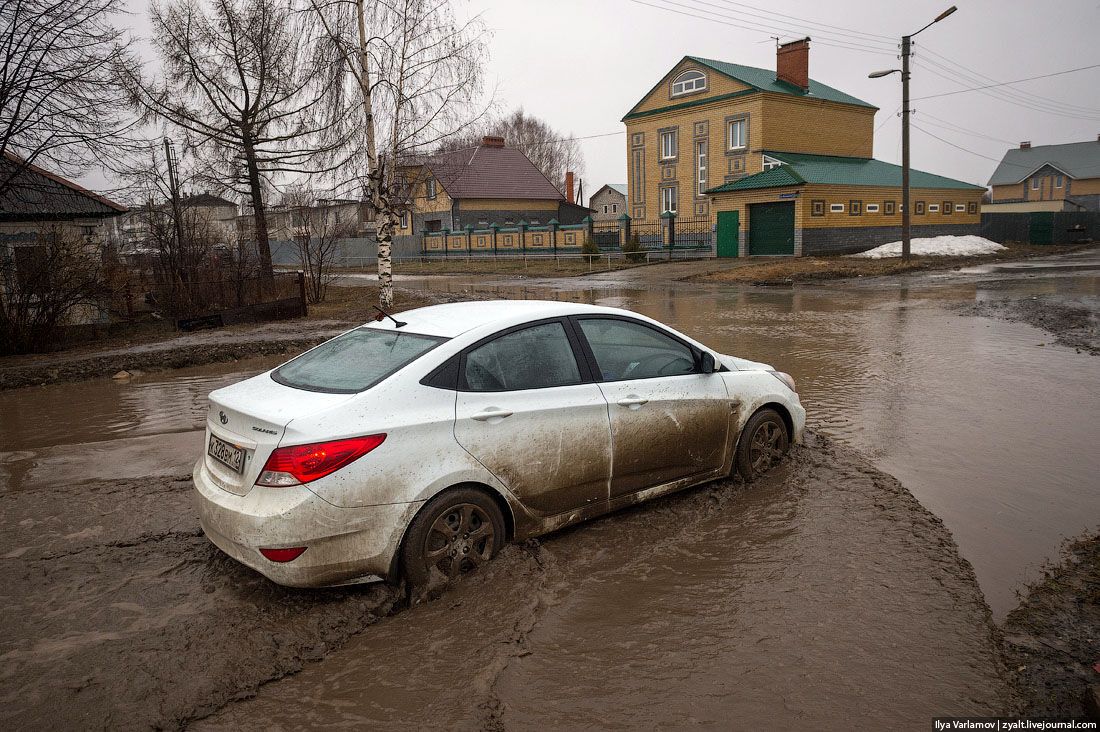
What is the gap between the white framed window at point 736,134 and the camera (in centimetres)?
3972

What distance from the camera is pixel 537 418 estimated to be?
4281 mm

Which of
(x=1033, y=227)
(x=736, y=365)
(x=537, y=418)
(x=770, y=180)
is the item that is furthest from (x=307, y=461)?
(x=1033, y=227)

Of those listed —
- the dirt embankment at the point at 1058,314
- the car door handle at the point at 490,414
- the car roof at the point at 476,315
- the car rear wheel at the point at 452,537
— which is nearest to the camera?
the car rear wheel at the point at 452,537

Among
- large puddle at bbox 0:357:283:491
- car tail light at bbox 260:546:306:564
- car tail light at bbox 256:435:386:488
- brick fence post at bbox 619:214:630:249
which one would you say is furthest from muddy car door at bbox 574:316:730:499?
brick fence post at bbox 619:214:630:249

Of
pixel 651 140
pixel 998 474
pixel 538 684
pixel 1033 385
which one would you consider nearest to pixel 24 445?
pixel 538 684

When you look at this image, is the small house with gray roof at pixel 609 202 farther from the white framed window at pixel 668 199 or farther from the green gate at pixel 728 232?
the green gate at pixel 728 232

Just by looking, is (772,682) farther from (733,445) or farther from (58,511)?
(58,511)

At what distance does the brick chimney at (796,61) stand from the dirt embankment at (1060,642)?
138 feet

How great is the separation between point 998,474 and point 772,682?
11.8ft

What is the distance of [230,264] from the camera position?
64.8 ft

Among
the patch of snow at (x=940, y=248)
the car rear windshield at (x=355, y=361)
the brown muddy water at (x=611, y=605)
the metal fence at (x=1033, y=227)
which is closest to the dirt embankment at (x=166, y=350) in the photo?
the brown muddy water at (x=611, y=605)

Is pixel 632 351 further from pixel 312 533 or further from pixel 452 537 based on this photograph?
pixel 312 533

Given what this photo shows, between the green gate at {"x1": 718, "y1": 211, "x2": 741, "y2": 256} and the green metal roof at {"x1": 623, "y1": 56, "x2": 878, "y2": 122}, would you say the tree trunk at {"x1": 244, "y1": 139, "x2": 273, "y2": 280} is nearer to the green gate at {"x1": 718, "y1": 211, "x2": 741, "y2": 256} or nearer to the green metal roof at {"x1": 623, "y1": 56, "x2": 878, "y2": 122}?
the green gate at {"x1": 718, "y1": 211, "x2": 741, "y2": 256}

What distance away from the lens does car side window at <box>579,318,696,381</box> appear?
15.9 feet
